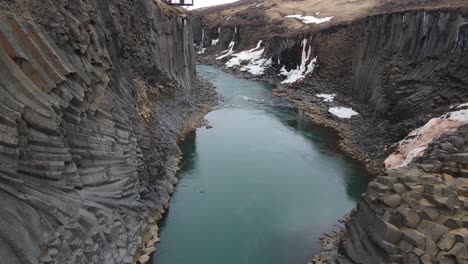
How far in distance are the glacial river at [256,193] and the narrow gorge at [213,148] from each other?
5.1 inches

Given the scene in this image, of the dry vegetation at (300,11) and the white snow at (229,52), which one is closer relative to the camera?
the dry vegetation at (300,11)

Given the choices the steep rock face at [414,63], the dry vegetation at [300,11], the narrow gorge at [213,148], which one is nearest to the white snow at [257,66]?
the dry vegetation at [300,11]

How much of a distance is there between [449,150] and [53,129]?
1879cm

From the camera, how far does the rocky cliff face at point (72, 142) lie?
14312 mm

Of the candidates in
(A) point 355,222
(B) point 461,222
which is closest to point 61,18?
(A) point 355,222

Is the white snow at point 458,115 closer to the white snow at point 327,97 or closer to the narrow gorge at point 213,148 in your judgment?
the narrow gorge at point 213,148

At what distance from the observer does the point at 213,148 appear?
35.1 m

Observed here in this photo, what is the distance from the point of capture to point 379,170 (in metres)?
30.8

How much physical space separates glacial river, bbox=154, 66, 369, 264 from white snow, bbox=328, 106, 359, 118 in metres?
4.43

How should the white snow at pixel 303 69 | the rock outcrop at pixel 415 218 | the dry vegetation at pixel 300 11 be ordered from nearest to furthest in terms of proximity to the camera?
the rock outcrop at pixel 415 218 < the white snow at pixel 303 69 < the dry vegetation at pixel 300 11

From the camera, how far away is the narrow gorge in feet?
50.6

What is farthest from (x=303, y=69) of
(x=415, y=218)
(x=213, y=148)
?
(x=415, y=218)

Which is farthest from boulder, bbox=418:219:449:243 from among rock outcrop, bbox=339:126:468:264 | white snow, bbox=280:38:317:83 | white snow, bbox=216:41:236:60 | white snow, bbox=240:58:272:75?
white snow, bbox=216:41:236:60

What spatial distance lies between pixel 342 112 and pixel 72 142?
110 feet
